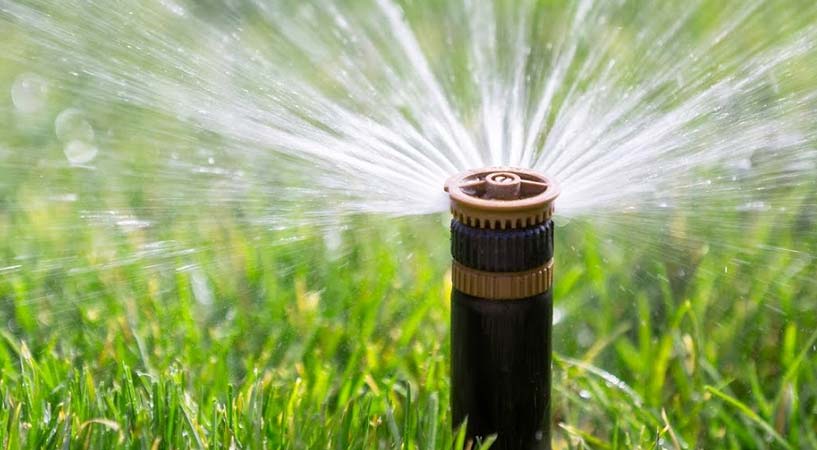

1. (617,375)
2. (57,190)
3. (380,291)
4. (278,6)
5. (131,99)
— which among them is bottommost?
(617,375)

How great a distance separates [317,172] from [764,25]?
4.75ft

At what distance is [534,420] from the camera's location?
2.10 metres

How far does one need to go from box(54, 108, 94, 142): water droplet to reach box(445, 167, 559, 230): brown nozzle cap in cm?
182

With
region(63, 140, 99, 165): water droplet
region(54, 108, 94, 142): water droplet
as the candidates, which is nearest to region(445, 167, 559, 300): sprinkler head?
region(63, 140, 99, 165): water droplet

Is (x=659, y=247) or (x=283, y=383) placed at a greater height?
(x=659, y=247)

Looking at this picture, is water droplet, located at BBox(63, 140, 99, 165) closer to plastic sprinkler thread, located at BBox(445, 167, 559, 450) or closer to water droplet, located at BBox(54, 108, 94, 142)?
water droplet, located at BBox(54, 108, 94, 142)

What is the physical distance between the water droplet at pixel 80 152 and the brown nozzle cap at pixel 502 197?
1.69m

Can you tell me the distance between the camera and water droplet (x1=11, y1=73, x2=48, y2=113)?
369 cm

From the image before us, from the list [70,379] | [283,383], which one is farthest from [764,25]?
[70,379]

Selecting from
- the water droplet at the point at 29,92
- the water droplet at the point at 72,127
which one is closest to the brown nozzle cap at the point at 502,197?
the water droplet at the point at 72,127

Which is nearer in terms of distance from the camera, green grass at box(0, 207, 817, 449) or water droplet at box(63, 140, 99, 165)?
green grass at box(0, 207, 817, 449)

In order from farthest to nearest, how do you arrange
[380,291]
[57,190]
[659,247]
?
1. [57,190]
2. [659,247]
3. [380,291]

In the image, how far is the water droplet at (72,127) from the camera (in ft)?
11.7

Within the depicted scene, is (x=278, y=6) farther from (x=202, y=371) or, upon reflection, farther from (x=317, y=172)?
(x=202, y=371)
